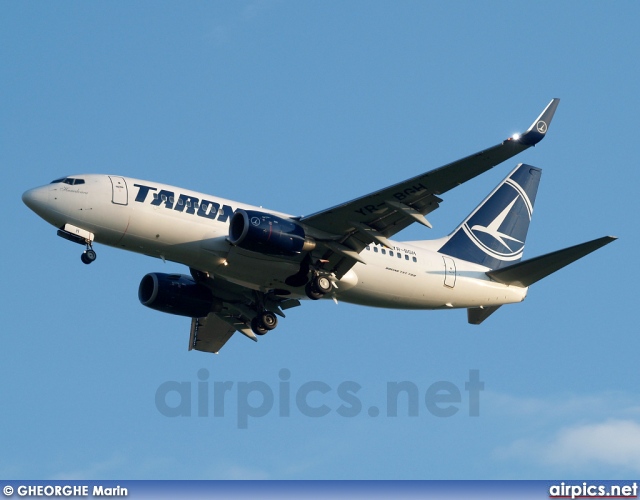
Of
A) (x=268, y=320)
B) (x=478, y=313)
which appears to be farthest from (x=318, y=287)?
(x=478, y=313)

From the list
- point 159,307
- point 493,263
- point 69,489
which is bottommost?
point 69,489

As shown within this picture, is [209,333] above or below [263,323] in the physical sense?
above

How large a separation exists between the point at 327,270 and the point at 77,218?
962cm

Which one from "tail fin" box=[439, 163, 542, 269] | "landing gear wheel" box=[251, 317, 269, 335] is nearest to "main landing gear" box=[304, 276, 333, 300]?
"landing gear wheel" box=[251, 317, 269, 335]

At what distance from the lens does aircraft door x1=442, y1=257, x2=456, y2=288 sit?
46625mm

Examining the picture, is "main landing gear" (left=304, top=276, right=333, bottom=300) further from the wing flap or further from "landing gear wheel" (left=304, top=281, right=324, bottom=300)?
the wing flap

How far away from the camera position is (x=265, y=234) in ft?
135

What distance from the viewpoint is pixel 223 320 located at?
162 feet

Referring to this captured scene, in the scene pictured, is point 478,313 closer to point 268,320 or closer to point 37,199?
point 268,320

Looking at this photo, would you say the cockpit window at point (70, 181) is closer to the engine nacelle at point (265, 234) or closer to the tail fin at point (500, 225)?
the engine nacelle at point (265, 234)

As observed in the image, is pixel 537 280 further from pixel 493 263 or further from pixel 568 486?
A: pixel 568 486

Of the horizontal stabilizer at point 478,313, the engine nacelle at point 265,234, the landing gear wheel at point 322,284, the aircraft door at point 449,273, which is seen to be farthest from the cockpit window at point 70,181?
the horizontal stabilizer at point 478,313

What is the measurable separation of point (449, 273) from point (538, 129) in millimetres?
10562

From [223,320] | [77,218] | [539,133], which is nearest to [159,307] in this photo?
[223,320]
